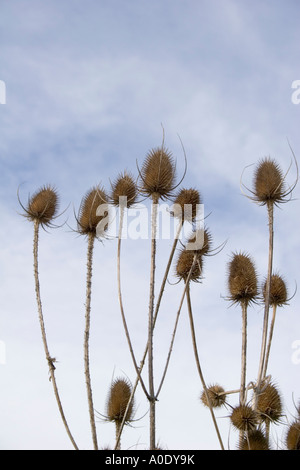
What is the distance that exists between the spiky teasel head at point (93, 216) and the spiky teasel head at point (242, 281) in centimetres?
272

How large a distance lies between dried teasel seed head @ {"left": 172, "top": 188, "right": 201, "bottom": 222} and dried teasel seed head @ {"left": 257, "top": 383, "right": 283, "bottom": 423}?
340cm

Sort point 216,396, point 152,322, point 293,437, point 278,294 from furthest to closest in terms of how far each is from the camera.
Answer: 1. point 278,294
2. point 216,396
3. point 152,322
4. point 293,437

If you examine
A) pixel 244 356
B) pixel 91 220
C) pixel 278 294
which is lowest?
pixel 244 356

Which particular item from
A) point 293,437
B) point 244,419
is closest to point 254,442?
point 244,419

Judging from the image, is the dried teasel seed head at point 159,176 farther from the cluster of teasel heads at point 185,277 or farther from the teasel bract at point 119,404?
the teasel bract at point 119,404

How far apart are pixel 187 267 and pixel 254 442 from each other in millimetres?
3586

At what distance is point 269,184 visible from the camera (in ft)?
39.3

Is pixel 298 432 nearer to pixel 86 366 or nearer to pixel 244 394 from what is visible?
pixel 244 394

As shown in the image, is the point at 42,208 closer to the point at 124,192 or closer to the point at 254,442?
the point at 124,192

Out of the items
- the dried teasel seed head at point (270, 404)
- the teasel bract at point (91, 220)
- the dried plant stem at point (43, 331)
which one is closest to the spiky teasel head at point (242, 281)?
the dried teasel seed head at point (270, 404)

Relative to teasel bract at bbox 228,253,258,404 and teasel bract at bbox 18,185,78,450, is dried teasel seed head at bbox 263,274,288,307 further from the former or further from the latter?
teasel bract at bbox 18,185,78,450

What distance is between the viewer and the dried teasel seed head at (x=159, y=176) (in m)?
11.1

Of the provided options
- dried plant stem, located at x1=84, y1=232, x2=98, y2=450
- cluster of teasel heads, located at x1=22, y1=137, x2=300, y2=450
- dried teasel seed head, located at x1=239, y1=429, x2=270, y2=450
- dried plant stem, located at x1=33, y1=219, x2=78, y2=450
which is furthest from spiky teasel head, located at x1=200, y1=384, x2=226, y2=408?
dried plant stem, located at x1=33, y1=219, x2=78, y2=450
